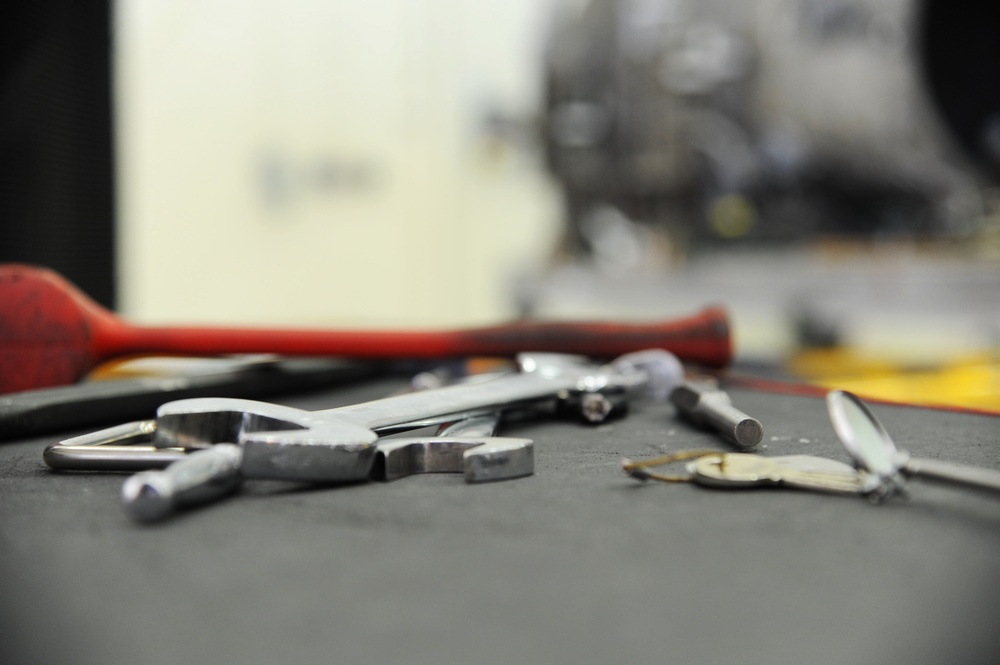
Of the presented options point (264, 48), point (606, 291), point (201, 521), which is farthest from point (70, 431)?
point (264, 48)

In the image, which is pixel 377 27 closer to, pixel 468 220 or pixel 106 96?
pixel 468 220

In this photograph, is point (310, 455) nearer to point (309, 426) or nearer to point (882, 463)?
point (309, 426)

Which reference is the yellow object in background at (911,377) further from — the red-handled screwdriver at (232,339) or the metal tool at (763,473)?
the metal tool at (763,473)

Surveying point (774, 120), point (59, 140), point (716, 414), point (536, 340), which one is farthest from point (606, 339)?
point (774, 120)

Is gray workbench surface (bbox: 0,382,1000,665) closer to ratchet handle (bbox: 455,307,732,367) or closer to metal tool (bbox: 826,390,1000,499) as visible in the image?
metal tool (bbox: 826,390,1000,499)

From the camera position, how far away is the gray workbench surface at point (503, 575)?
0.24 metres

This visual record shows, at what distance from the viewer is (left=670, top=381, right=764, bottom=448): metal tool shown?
0.47 metres

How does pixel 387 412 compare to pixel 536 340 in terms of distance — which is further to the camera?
pixel 536 340

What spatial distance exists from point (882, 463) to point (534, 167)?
122 inches

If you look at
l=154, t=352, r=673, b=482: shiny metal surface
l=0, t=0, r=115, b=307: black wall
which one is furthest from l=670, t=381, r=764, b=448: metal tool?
l=0, t=0, r=115, b=307: black wall

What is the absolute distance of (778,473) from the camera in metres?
0.38

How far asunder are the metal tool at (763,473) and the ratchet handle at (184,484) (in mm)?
179

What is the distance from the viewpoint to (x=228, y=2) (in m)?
3.32

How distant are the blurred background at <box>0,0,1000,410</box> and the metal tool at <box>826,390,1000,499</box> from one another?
1.77 ft
